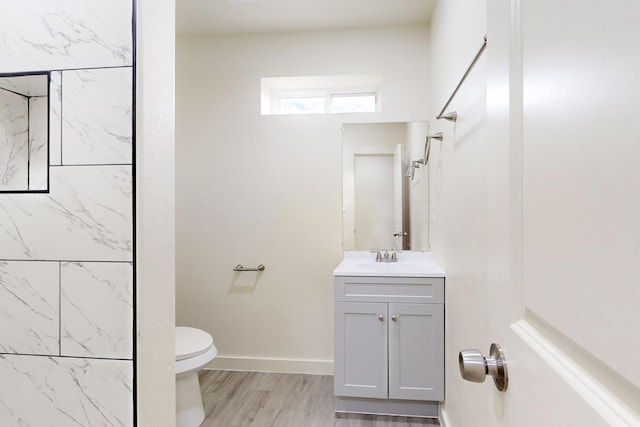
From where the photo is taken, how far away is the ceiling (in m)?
2.41

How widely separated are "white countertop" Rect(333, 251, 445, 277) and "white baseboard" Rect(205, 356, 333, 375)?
817 millimetres

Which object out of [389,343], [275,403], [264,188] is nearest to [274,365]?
[275,403]

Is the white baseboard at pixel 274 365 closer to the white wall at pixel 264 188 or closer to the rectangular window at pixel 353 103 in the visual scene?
the white wall at pixel 264 188

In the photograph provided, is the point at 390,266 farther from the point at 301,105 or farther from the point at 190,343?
the point at 301,105

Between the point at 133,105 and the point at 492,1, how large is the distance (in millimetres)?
905

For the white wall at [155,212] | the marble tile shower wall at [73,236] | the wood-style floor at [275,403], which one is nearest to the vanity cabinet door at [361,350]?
the wood-style floor at [275,403]

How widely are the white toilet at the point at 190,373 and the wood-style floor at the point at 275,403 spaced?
12 centimetres

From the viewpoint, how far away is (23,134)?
1056mm

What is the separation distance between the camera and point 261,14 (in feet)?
8.34

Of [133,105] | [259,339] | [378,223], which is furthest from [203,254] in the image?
[133,105]

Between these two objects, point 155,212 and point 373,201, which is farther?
point 373,201

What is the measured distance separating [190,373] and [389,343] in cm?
111

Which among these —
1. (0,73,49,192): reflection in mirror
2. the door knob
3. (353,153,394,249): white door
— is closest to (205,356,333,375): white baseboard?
(353,153,394,249): white door

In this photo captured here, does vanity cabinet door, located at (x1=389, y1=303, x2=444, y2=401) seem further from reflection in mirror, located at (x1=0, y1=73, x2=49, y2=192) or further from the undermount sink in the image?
reflection in mirror, located at (x1=0, y1=73, x2=49, y2=192)
